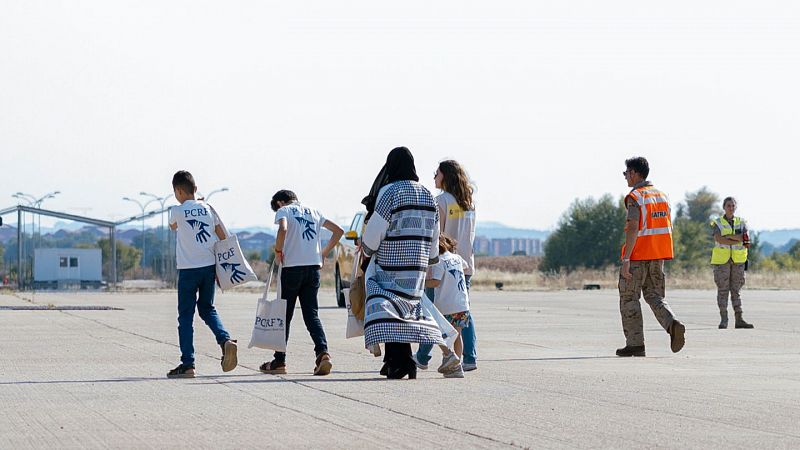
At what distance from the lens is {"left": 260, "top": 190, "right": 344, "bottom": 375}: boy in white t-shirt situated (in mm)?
12422

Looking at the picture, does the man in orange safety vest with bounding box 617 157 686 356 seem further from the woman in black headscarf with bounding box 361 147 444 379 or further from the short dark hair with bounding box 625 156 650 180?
the woman in black headscarf with bounding box 361 147 444 379

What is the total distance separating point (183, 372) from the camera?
469 inches

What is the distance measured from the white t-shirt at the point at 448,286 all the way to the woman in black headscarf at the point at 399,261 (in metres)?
0.68

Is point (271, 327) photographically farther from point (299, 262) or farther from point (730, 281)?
point (730, 281)

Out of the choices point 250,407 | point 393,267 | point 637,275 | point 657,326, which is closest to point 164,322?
point 657,326

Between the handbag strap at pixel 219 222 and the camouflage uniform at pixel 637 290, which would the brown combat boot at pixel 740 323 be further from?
the handbag strap at pixel 219 222

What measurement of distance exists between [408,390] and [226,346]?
2052 millimetres

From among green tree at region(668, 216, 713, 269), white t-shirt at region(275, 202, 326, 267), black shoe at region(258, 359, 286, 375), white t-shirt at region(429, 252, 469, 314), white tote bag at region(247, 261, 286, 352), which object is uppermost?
green tree at region(668, 216, 713, 269)

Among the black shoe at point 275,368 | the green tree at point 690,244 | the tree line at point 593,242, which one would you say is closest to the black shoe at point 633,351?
the black shoe at point 275,368

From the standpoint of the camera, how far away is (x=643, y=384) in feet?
37.0

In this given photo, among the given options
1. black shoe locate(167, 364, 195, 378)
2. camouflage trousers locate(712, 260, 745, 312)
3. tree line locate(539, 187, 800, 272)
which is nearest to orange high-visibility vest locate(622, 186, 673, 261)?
black shoe locate(167, 364, 195, 378)

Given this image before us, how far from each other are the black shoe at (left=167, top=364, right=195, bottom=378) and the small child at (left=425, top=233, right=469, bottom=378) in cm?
218

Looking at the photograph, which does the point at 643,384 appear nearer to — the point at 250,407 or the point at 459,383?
the point at 459,383

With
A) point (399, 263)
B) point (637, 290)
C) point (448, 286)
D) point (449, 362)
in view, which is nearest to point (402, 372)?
point (449, 362)
